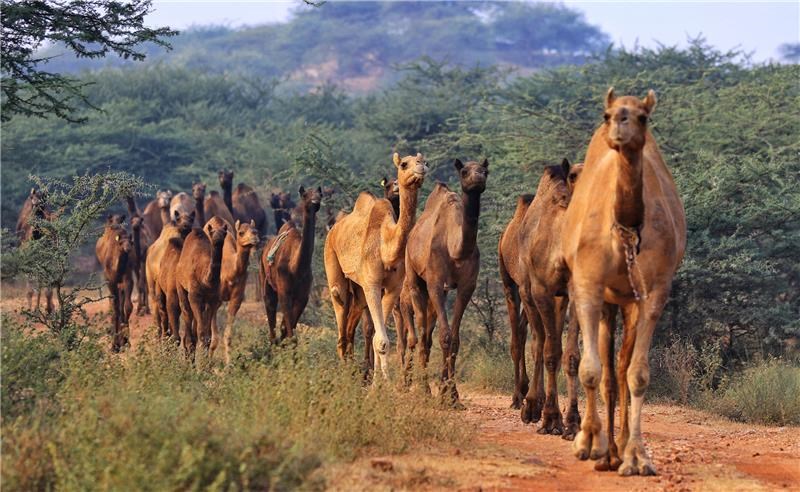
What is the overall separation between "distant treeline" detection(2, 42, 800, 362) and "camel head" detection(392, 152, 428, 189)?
4.52m

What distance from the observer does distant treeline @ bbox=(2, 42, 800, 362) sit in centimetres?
1549

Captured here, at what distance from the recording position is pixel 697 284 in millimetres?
15445

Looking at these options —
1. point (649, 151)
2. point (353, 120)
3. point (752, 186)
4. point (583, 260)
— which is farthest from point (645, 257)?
point (353, 120)

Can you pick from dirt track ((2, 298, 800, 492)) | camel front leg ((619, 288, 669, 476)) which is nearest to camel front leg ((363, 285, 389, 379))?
dirt track ((2, 298, 800, 492))

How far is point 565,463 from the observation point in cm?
903

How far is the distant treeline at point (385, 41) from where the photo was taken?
290 ft

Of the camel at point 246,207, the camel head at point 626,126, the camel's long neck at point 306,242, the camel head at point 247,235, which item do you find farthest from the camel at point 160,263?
the camel head at point 626,126

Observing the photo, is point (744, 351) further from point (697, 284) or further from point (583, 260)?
point (583, 260)

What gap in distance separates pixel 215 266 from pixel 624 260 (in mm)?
8306

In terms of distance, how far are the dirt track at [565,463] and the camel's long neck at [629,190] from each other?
170 cm

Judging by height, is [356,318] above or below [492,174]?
below

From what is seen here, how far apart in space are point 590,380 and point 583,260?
2.58ft

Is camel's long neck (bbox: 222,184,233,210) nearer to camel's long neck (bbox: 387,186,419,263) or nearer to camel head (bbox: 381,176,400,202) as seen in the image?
camel head (bbox: 381,176,400,202)

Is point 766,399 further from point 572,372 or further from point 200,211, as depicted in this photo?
point 200,211
